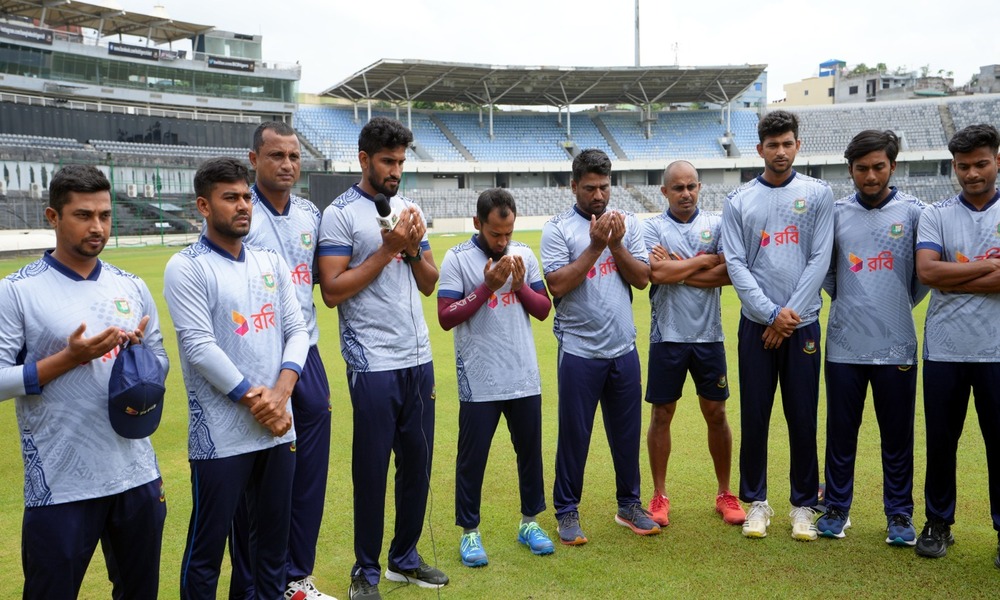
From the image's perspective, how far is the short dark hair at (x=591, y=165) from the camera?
4.88 metres

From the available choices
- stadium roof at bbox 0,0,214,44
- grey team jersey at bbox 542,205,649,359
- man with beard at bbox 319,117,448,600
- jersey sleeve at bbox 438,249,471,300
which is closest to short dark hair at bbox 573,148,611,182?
grey team jersey at bbox 542,205,649,359

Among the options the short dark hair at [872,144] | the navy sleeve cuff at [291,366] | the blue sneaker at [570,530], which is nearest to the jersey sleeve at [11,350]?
the navy sleeve cuff at [291,366]

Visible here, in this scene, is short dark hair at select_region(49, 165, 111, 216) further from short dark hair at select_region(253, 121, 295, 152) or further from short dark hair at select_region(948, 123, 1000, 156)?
short dark hair at select_region(948, 123, 1000, 156)

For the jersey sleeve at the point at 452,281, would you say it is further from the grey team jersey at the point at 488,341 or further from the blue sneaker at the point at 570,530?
the blue sneaker at the point at 570,530

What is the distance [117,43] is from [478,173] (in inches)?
936

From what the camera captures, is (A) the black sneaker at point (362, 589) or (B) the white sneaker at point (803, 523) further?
(B) the white sneaker at point (803, 523)

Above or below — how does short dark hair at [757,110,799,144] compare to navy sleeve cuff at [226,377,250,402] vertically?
above

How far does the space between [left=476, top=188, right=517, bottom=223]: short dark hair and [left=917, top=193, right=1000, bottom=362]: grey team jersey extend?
2.45 meters

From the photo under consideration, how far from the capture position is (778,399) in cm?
840

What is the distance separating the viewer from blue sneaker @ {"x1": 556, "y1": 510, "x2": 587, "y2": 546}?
482 cm

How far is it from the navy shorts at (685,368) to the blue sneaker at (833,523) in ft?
3.12

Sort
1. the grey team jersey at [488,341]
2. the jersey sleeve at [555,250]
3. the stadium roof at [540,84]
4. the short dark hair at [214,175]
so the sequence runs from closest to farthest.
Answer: the short dark hair at [214,175] → the grey team jersey at [488,341] → the jersey sleeve at [555,250] → the stadium roof at [540,84]

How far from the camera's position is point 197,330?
11.4 ft

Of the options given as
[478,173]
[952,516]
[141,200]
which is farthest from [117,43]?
[952,516]
